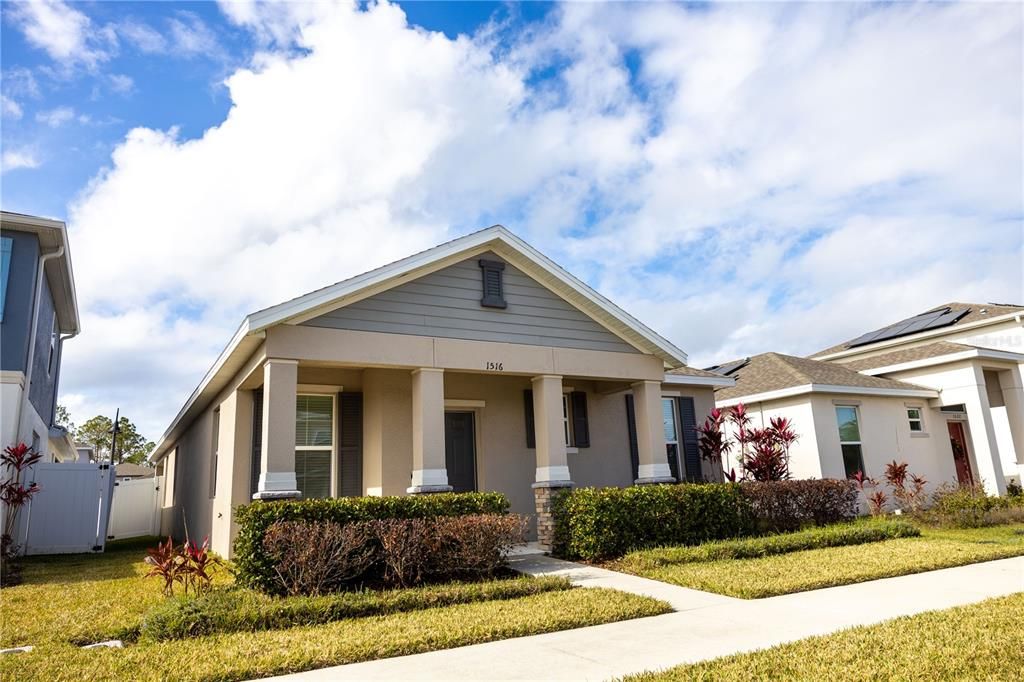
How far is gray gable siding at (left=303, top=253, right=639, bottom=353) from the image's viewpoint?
974cm

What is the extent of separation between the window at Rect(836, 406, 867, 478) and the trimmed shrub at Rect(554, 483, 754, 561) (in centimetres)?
656

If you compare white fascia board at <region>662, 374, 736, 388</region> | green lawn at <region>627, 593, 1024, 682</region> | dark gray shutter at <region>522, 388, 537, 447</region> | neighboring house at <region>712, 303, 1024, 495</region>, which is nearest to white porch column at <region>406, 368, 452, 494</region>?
dark gray shutter at <region>522, 388, 537, 447</region>

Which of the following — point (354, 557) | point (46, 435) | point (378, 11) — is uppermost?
point (378, 11)

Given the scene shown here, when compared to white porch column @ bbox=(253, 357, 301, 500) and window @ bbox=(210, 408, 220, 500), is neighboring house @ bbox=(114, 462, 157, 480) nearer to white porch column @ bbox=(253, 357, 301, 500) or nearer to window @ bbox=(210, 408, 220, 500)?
window @ bbox=(210, 408, 220, 500)

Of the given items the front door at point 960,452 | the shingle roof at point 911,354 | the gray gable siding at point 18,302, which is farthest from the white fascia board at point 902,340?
the gray gable siding at point 18,302

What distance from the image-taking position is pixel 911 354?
1884 centimetres

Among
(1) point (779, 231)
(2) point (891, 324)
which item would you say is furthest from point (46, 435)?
(2) point (891, 324)

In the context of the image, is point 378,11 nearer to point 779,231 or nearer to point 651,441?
point 651,441

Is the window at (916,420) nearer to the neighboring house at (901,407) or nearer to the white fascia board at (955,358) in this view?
the neighboring house at (901,407)

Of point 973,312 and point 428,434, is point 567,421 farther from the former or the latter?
point 973,312

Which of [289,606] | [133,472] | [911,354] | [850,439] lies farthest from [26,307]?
[133,472]

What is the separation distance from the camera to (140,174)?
10.5 meters

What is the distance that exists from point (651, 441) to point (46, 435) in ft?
46.8

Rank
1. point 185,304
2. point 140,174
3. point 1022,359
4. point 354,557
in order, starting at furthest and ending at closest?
point 1022,359 < point 185,304 < point 140,174 < point 354,557
